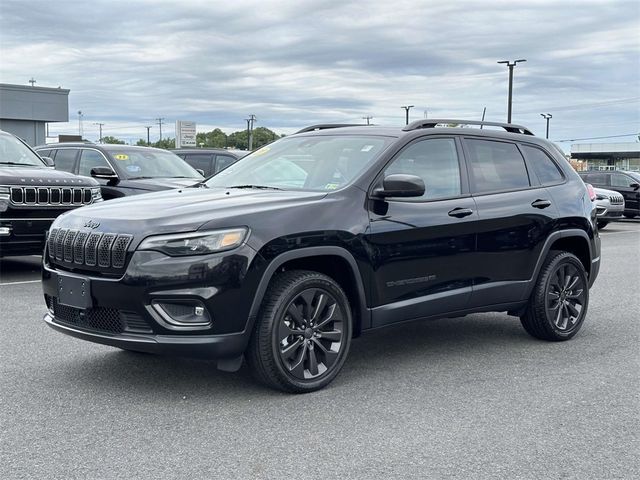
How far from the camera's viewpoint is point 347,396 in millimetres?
4914

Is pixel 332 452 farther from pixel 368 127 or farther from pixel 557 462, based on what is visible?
pixel 368 127

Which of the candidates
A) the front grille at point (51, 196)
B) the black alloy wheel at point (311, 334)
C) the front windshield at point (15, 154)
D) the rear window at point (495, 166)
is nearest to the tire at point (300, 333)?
the black alloy wheel at point (311, 334)

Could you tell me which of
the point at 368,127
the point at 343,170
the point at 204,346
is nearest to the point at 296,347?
the point at 204,346

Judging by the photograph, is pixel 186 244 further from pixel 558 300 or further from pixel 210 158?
pixel 210 158

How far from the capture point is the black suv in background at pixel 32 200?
941 cm

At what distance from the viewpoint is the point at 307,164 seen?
579cm

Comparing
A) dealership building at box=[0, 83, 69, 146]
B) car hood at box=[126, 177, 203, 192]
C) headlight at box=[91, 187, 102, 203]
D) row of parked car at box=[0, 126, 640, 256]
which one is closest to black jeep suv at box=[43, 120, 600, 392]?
row of parked car at box=[0, 126, 640, 256]

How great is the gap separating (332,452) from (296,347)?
1.01m

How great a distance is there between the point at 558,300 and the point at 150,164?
8.27 meters

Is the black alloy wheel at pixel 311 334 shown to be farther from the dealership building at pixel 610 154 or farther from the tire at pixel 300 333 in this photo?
the dealership building at pixel 610 154

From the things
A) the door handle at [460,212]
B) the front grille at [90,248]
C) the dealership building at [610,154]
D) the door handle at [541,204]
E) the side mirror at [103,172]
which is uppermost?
the dealership building at [610,154]

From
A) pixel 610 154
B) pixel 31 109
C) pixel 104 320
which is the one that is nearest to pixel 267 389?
pixel 104 320

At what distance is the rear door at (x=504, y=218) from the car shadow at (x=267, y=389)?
532 mm

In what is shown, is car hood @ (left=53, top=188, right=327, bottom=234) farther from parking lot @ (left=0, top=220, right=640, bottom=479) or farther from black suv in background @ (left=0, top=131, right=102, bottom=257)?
black suv in background @ (left=0, top=131, right=102, bottom=257)
